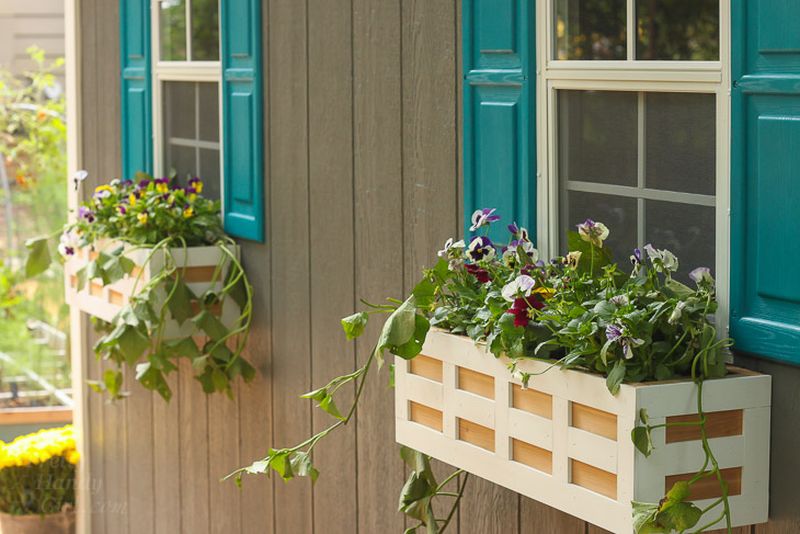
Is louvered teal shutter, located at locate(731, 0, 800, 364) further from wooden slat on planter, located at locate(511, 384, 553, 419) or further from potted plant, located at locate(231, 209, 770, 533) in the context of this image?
wooden slat on planter, located at locate(511, 384, 553, 419)

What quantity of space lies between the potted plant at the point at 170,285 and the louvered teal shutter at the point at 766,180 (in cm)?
182

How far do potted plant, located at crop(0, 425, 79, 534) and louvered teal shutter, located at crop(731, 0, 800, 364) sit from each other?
150 inches

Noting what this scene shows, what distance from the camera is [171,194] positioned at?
3.57 meters

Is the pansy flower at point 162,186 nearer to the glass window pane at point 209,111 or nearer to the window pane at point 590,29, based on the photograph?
the glass window pane at point 209,111

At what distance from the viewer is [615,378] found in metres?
1.77

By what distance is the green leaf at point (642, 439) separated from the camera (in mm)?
1728

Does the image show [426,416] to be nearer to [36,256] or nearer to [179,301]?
[179,301]

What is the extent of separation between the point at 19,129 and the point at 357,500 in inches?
166

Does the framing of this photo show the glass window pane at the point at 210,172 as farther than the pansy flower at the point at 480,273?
Yes

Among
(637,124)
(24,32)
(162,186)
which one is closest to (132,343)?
(162,186)

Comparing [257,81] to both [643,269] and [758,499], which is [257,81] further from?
[758,499]

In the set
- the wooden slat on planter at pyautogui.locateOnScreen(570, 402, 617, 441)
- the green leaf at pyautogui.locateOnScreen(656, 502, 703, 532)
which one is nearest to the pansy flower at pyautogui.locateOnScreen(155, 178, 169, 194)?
the wooden slat on planter at pyautogui.locateOnScreen(570, 402, 617, 441)

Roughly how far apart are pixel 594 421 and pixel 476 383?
1.04ft

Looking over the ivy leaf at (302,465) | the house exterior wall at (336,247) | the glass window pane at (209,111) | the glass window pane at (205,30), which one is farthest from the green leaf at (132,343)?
the ivy leaf at (302,465)
